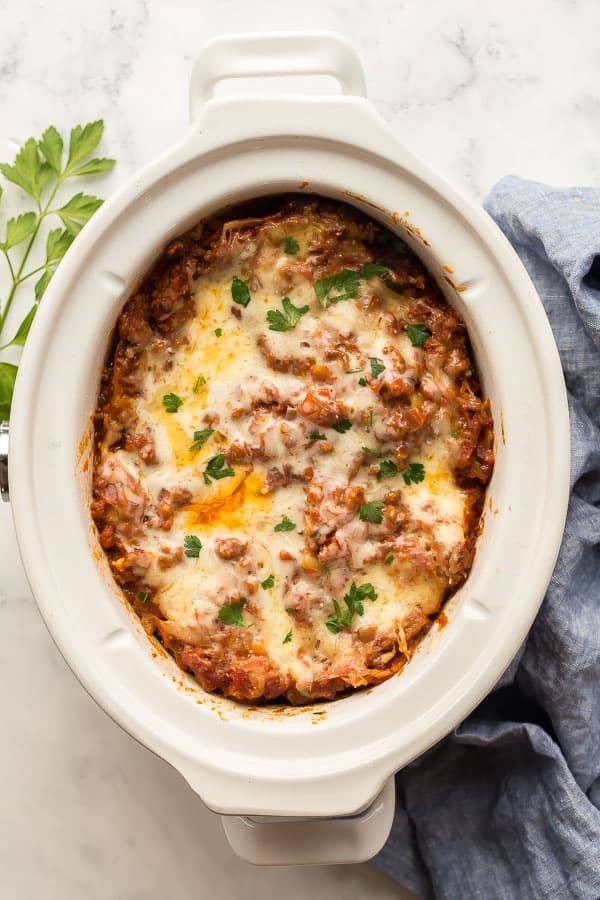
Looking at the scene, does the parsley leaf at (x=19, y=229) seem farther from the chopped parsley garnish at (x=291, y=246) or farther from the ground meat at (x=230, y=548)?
the ground meat at (x=230, y=548)

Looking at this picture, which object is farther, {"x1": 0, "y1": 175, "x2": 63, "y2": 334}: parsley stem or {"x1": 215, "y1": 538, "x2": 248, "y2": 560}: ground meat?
{"x1": 0, "y1": 175, "x2": 63, "y2": 334}: parsley stem

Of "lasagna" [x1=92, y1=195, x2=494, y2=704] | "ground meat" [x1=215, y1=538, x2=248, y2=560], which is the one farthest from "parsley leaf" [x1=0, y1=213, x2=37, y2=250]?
"ground meat" [x1=215, y1=538, x2=248, y2=560]

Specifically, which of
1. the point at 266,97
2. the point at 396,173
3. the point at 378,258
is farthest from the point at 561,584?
the point at 266,97

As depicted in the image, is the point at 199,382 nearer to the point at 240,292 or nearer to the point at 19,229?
the point at 240,292

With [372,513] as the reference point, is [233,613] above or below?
below

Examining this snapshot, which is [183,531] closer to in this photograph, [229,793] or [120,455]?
[120,455]

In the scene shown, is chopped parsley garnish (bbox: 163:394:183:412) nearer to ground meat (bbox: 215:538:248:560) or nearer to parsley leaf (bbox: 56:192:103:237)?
ground meat (bbox: 215:538:248:560)

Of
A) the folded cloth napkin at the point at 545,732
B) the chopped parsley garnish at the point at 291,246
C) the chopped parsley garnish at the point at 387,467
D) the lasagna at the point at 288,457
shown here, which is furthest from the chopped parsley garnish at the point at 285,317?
the folded cloth napkin at the point at 545,732

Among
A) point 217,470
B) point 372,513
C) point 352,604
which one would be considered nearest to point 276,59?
point 217,470
